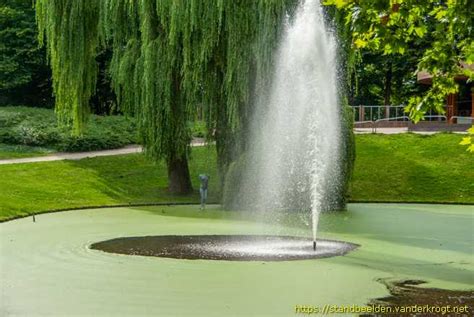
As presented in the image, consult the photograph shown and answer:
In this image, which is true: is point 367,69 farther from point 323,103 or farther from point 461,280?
point 461,280

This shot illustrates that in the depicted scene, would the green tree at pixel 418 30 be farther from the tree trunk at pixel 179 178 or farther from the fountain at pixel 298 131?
the tree trunk at pixel 179 178

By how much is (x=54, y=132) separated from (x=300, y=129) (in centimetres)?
1580

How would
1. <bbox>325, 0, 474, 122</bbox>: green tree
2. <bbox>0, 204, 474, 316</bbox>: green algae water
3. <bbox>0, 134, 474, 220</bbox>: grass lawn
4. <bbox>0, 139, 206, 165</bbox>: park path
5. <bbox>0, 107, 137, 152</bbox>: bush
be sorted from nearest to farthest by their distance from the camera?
<bbox>325, 0, 474, 122</bbox>: green tree
<bbox>0, 204, 474, 316</bbox>: green algae water
<bbox>0, 134, 474, 220</bbox>: grass lawn
<bbox>0, 139, 206, 165</bbox>: park path
<bbox>0, 107, 137, 152</bbox>: bush

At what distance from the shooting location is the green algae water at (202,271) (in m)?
8.66

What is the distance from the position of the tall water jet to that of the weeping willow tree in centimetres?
61

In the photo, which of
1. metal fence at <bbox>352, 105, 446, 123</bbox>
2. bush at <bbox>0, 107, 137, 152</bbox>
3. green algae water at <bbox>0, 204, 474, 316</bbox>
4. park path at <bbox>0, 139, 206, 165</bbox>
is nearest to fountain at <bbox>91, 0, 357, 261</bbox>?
green algae water at <bbox>0, 204, 474, 316</bbox>

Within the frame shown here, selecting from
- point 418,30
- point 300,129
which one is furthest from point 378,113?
point 418,30

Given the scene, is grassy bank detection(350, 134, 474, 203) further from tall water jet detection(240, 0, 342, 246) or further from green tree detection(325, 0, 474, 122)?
green tree detection(325, 0, 474, 122)

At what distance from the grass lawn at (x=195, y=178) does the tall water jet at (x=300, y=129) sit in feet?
12.8

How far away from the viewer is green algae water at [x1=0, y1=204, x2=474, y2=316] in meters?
8.66

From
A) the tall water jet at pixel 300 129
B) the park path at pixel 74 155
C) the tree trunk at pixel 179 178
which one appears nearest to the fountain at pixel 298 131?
the tall water jet at pixel 300 129

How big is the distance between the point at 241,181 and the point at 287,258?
8.23 metres

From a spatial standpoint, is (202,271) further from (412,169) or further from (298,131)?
(412,169)

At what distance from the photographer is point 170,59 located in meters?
21.5
